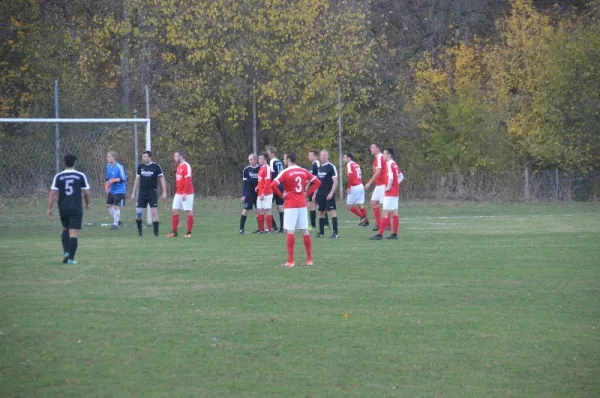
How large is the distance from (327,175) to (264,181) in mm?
1511

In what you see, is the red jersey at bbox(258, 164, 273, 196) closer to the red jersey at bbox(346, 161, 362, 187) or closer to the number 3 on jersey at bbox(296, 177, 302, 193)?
the red jersey at bbox(346, 161, 362, 187)

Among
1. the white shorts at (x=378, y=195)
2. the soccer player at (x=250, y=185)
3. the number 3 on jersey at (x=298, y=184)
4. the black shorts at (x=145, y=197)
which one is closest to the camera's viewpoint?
the number 3 on jersey at (x=298, y=184)

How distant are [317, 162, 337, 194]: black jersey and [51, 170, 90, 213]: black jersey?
329 inches

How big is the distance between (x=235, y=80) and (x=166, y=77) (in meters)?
3.33

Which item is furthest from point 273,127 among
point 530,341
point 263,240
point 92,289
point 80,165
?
point 530,341

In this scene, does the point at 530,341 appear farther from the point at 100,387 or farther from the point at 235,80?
the point at 235,80

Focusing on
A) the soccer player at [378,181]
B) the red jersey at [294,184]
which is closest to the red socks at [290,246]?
the red jersey at [294,184]

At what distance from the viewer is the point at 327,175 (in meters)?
24.2

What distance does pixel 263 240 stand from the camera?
22109 millimetres

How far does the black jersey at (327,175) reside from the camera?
78.3 ft

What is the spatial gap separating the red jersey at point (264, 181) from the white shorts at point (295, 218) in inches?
314

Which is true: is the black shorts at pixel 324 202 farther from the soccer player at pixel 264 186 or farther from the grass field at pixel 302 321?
the grass field at pixel 302 321

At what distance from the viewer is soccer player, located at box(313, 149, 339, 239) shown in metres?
22.8

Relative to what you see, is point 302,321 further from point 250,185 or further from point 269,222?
point 250,185
